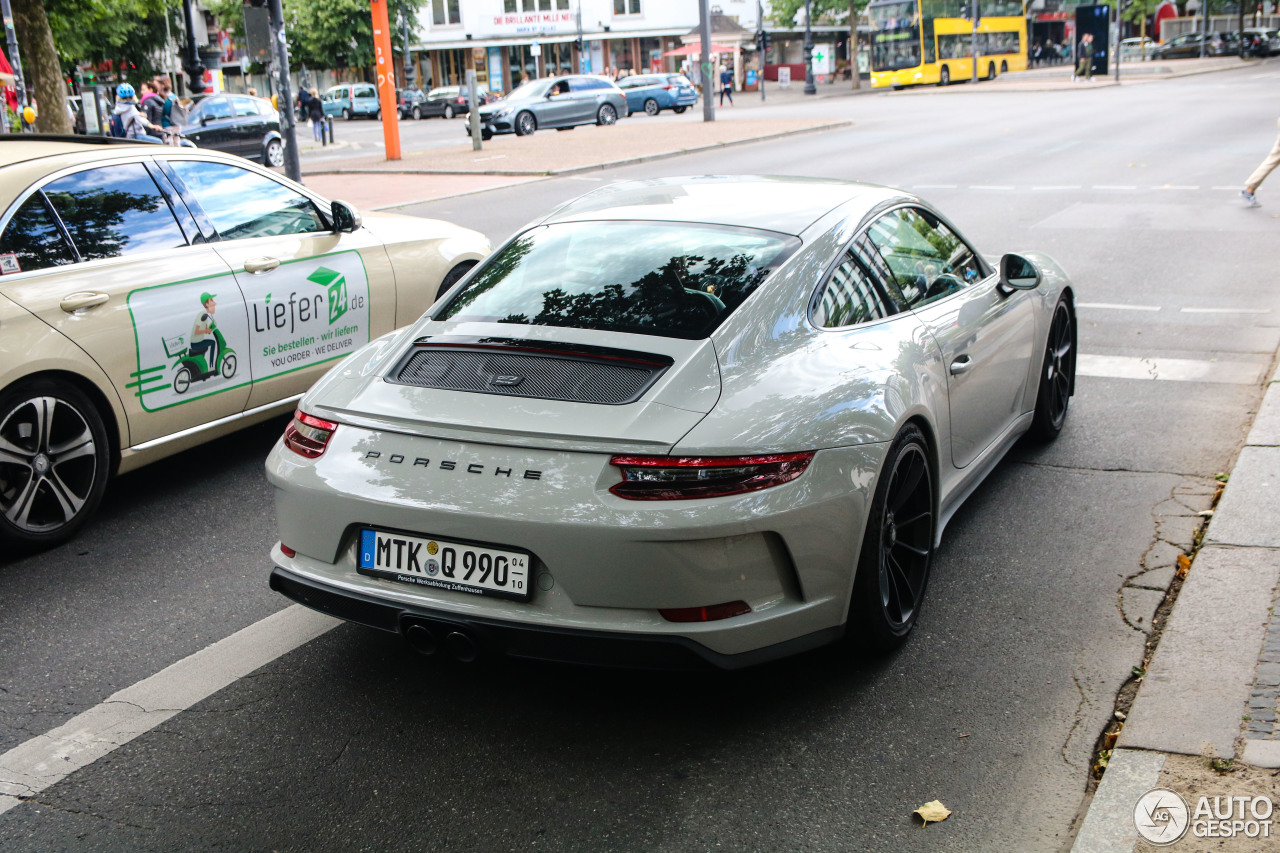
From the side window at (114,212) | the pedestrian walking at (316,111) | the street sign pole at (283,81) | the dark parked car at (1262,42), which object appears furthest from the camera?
the dark parked car at (1262,42)

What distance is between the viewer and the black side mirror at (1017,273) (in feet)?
16.6

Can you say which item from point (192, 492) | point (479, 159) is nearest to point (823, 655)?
point (192, 492)

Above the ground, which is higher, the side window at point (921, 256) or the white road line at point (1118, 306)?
the side window at point (921, 256)

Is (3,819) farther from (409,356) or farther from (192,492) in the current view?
(192,492)

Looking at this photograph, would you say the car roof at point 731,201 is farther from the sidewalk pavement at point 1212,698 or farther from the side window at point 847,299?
the sidewalk pavement at point 1212,698

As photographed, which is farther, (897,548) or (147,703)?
(897,548)

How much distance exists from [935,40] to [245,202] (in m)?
51.2

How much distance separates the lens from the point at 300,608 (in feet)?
14.4

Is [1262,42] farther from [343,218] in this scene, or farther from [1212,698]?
[1212,698]

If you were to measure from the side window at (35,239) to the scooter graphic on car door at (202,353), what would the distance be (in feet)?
1.86

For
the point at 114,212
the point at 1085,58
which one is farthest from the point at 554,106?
the point at 114,212

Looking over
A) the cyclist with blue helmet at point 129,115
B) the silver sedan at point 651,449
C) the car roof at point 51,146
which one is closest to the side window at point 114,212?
the car roof at point 51,146

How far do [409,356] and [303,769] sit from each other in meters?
1.29

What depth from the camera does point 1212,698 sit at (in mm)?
3453
